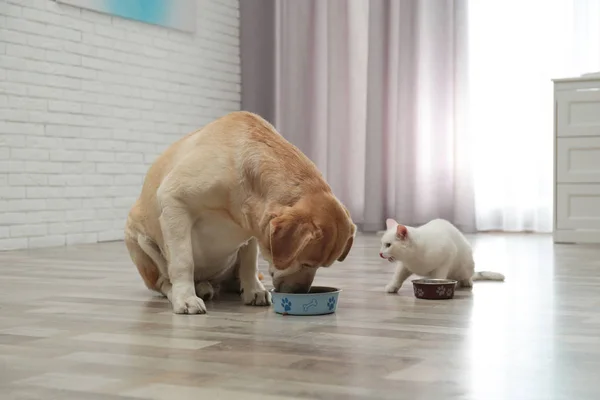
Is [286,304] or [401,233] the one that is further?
[401,233]

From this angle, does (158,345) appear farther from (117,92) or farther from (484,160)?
(484,160)

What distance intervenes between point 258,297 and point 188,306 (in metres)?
→ 0.25

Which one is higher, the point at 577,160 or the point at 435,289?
the point at 577,160

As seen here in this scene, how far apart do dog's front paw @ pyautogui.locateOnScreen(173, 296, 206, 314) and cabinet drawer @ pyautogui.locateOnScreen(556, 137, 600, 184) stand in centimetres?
326

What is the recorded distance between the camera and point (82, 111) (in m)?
5.20

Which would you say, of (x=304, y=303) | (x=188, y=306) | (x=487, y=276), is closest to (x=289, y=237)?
(x=304, y=303)

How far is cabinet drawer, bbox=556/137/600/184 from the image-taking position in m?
4.90

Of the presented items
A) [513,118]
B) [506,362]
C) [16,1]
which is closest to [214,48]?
[16,1]

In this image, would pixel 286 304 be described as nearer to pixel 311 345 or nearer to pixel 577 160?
pixel 311 345

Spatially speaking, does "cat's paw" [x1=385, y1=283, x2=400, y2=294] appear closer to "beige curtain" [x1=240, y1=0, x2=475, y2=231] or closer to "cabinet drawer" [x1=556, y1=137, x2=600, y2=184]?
"cabinet drawer" [x1=556, y1=137, x2=600, y2=184]

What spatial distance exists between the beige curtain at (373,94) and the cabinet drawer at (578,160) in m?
0.91

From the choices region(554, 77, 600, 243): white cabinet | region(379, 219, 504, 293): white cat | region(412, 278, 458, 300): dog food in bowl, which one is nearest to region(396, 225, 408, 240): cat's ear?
region(379, 219, 504, 293): white cat

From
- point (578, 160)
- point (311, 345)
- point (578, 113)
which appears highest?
point (578, 113)

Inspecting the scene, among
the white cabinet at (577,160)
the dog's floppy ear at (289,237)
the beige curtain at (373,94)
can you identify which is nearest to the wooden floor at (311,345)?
the dog's floppy ear at (289,237)
